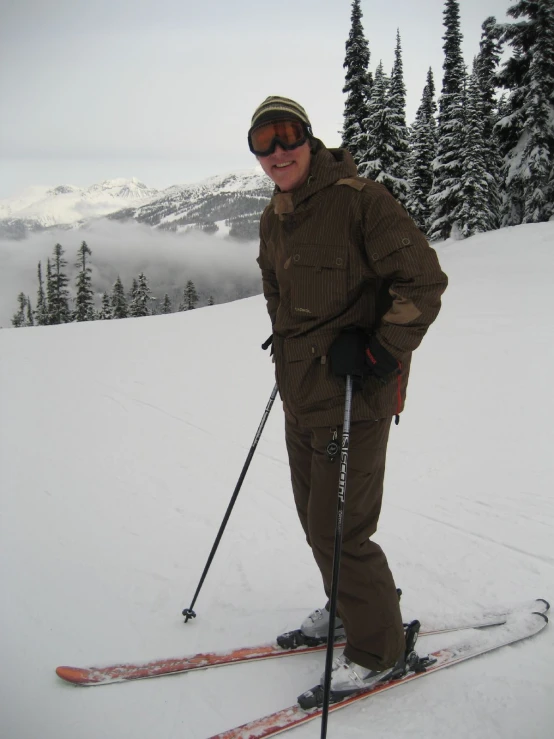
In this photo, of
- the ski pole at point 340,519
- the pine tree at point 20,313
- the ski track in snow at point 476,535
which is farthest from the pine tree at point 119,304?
the ski pole at point 340,519

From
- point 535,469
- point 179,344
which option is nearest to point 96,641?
point 535,469

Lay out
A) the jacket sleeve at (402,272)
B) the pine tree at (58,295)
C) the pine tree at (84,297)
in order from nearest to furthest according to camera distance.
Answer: the jacket sleeve at (402,272) < the pine tree at (84,297) < the pine tree at (58,295)

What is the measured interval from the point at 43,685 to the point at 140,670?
19.4 inches

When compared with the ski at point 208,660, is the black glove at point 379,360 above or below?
above

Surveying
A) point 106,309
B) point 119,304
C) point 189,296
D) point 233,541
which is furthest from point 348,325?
point 189,296

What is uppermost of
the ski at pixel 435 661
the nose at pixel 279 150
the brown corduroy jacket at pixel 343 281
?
the nose at pixel 279 150

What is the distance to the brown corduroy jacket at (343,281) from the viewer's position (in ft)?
6.43

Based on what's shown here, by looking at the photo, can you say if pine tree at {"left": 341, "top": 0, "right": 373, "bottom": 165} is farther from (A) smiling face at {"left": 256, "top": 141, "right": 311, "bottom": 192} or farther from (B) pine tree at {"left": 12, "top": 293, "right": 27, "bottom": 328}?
(B) pine tree at {"left": 12, "top": 293, "right": 27, "bottom": 328}

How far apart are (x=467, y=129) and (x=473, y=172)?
2280 mm

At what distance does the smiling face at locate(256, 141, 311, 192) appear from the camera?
2.14 metres

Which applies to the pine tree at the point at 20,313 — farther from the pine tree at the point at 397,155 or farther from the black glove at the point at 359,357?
the black glove at the point at 359,357

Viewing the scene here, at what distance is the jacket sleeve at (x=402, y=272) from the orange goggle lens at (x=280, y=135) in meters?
0.45

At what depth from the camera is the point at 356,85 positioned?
2483cm

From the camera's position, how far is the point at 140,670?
8.09 feet
